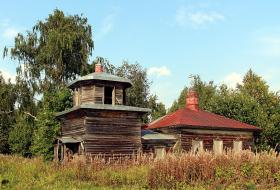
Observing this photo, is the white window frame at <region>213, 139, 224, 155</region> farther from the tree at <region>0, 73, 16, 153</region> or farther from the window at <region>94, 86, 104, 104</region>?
the tree at <region>0, 73, 16, 153</region>

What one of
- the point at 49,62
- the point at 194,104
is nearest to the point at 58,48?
the point at 49,62

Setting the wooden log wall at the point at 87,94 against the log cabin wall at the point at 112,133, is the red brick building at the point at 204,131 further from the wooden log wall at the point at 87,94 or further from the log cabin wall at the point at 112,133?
the wooden log wall at the point at 87,94

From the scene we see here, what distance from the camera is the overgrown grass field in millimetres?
17391

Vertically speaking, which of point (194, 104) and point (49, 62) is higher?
point (49, 62)

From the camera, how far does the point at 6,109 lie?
144 feet

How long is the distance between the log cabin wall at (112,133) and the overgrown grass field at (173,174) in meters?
8.42

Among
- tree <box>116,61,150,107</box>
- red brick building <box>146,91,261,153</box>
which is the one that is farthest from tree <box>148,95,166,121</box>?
red brick building <box>146,91,261,153</box>

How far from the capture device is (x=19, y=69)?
4375 cm

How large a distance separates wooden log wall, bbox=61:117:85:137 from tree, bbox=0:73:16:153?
44.2ft

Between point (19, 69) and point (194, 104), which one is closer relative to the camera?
point (194, 104)

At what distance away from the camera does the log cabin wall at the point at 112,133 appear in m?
28.2

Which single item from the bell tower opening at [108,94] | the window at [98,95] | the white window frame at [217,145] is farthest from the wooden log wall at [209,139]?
the window at [98,95]

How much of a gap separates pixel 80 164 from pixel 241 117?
28309 mm

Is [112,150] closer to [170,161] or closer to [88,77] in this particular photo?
[88,77]
